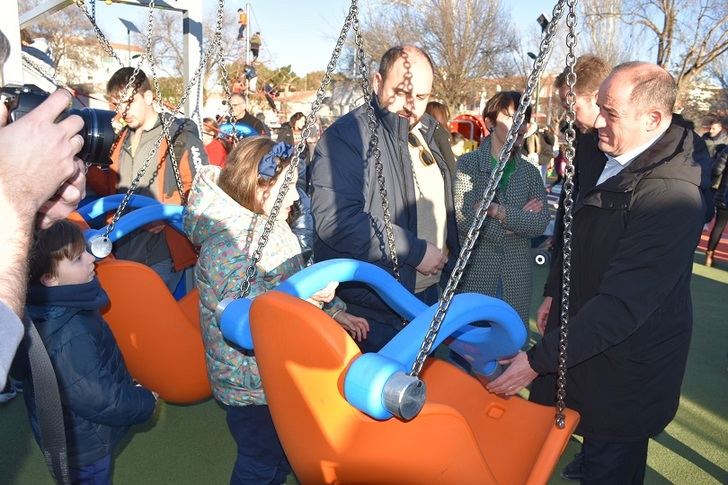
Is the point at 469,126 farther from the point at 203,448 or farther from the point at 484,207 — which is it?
the point at 484,207

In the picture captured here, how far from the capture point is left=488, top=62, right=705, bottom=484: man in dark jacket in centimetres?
172

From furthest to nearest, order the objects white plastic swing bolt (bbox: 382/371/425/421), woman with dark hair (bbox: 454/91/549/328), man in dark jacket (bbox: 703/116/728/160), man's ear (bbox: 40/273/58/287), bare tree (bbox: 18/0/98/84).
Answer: bare tree (bbox: 18/0/98/84)
man in dark jacket (bbox: 703/116/728/160)
woman with dark hair (bbox: 454/91/549/328)
man's ear (bbox: 40/273/58/287)
white plastic swing bolt (bbox: 382/371/425/421)

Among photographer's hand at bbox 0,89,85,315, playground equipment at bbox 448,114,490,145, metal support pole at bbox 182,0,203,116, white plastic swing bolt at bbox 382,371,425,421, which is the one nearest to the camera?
photographer's hand at bbox 0,89,85,315

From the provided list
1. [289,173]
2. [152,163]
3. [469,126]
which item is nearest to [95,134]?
[289,173]

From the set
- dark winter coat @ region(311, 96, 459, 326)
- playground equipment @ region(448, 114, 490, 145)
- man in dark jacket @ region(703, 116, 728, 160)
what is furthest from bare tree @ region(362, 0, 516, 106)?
dark winter coat @ region(311, 96, 459, 326)

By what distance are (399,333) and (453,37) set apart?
23946 mm

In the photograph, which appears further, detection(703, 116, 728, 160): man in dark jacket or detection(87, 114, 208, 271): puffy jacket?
detection(703, 116, 728, 160): man in dark jacket

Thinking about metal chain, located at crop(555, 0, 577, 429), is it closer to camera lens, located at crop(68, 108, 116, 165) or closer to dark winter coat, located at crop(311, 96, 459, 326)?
dark winter coat, located at crop(311, 96, 459, 326)

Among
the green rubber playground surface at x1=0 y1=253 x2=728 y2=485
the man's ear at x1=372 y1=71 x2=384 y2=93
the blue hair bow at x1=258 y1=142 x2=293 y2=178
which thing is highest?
the man's ear at x1=372 y1=71 x2=384 y2=93

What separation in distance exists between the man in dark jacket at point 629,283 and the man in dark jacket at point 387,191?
24.8 inches

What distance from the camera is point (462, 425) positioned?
1.33 m

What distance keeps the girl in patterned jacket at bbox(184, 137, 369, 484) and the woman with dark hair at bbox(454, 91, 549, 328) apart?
4.15ft

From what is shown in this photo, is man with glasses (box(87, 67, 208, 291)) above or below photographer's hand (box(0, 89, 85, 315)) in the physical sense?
below

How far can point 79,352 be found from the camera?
191 cm
